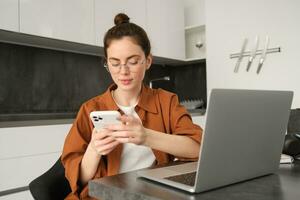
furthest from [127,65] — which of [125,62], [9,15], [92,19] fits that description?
[92,19]

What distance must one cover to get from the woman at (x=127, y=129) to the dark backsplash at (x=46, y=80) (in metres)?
0.84

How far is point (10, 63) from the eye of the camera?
2.17 m

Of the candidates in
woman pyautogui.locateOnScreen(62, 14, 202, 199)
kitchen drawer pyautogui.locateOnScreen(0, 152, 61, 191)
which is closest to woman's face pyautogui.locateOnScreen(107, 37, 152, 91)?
woman pyautogui.locateOnScreen(62, 14, 202, 199)

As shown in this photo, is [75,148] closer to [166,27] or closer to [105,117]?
[105,117]

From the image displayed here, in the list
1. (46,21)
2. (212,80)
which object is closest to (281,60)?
(212,80)

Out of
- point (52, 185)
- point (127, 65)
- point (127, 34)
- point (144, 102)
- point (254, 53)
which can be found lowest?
point (52, 185)

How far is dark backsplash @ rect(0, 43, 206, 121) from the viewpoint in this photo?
84.5 inches

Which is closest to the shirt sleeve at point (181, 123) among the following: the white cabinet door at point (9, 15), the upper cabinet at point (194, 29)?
the white cabinet door at point (9, 15)

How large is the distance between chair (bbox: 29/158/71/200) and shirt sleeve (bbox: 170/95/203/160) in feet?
1.22

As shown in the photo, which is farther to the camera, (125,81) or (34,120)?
(34,120)

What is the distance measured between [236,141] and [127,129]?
0.25 meters

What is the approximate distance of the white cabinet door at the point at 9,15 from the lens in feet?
5.86

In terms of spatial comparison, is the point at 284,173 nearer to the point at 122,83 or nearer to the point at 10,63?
the point at 122,83

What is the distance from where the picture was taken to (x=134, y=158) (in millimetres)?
970
